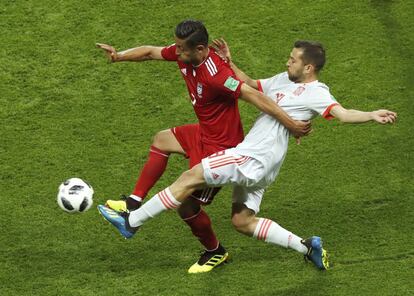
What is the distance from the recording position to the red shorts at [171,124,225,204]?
836 cm

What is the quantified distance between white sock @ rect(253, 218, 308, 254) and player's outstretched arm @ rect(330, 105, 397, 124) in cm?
103

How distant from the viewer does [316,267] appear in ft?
28.2

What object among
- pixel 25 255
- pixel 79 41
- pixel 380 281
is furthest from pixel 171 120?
pixel 380 281

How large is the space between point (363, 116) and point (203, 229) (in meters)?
1.58

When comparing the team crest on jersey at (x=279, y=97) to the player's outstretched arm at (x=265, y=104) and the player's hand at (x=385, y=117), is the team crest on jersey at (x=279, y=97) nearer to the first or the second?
the player's outstretched arm at (x=265, y=104)

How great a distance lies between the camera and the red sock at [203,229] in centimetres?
847

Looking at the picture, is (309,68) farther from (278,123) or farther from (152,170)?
(152,170)

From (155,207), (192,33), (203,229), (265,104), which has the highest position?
(192,33)

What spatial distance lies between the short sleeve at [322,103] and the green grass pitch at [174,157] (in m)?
1.32

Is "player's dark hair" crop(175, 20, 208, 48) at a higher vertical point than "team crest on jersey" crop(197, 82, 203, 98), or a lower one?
higher

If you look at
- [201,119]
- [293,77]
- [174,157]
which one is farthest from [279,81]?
[174,157]

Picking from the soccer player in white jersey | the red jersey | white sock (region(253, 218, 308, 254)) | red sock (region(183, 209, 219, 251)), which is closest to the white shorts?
the soccer player in white jersey

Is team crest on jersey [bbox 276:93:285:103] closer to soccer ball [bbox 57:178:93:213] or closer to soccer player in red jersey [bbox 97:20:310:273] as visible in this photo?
soccer player in red jersey [bbox 97:20:310:273]

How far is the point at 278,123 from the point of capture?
26.7ft
